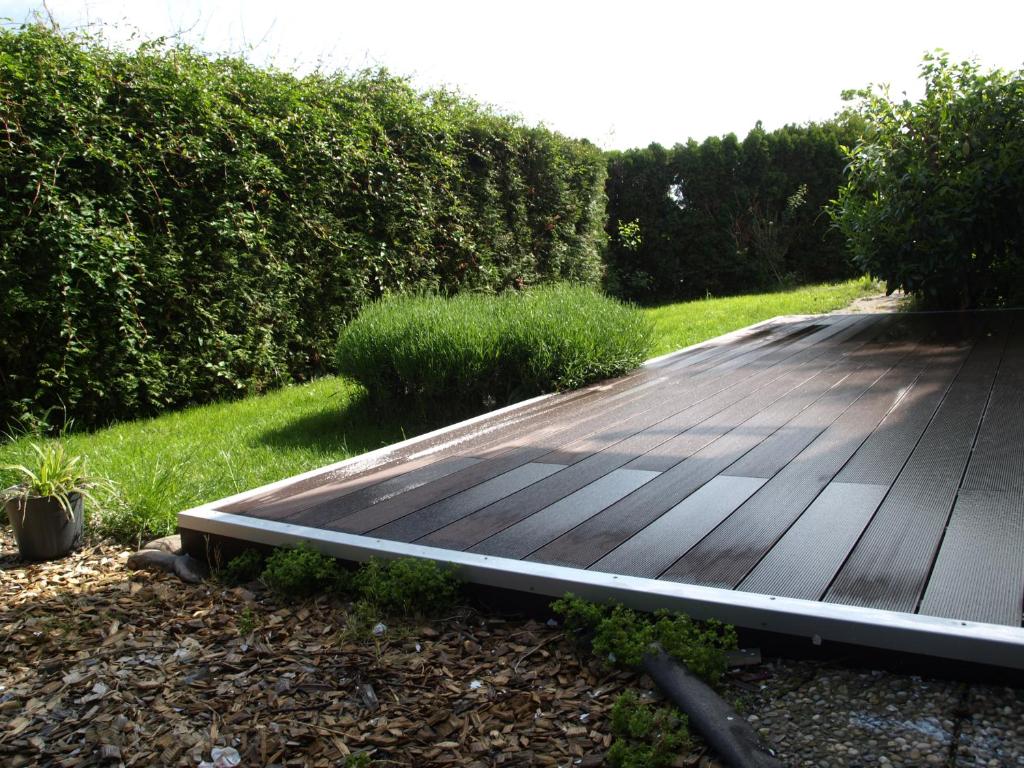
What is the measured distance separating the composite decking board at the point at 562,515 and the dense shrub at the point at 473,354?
198 centimetres

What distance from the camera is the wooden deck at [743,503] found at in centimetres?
171

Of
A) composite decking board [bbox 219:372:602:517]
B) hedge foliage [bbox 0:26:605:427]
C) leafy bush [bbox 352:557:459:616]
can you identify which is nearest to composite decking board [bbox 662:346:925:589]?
leafy bush [bbox 352:557:459:616]

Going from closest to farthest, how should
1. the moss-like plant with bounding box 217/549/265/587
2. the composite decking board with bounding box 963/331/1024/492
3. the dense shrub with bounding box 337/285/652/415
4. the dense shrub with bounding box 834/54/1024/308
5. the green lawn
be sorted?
the composite decking board with bounding box 963/331/1024/492
the moss-like plant with bounding box 217/549/265/587
the green lawn
the dense shrub with bounding box 337/285/652/415
the dense shrub with bounding box 834/54/1024/308

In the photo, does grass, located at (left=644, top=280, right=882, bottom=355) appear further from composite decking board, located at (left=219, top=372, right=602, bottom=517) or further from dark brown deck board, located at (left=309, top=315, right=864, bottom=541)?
composite decking board, located at (left=219, top=372, right=602, bottom=517)

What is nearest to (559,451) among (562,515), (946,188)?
(562,515)

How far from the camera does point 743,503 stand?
93.4 inches

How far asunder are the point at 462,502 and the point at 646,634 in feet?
3.50

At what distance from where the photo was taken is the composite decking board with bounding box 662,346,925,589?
191 centimetres

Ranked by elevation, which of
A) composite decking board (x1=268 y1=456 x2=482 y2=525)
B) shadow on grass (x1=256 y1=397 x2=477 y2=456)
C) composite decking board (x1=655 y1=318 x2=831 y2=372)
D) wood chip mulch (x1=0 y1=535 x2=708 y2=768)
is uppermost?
composite decking board (x1=655 y1=318 x2=831 y2=372)

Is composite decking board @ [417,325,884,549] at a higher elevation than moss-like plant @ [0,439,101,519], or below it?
below

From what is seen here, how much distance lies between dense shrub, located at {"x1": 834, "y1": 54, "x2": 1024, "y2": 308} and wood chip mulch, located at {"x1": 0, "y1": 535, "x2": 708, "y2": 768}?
564 centimetres

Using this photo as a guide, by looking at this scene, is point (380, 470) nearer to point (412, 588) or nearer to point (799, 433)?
point (412, 588)

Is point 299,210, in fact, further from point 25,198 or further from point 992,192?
point 992,192

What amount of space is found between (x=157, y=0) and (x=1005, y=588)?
21.8 feet
